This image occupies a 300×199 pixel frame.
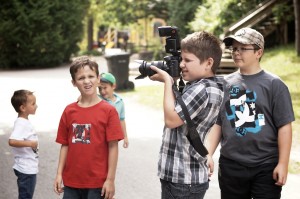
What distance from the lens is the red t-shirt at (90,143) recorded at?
3.60 m

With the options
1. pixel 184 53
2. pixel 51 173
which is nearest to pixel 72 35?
pixel 51 173

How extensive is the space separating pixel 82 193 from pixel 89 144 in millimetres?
372

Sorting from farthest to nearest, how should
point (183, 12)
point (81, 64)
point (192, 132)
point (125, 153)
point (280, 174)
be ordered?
point (183, 12) < point (125, 153) < point (81, 64) < point (280, 174) < point (192, 132)

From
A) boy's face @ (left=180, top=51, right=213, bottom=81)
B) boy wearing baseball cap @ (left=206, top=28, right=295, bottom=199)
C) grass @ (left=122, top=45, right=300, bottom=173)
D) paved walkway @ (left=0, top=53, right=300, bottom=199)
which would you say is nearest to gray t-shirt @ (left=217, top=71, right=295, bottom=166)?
boy wearing baseball cap @ (left=206, top=28, right=295, bottom=199)

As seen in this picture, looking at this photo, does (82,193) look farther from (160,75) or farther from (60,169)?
Result: (160,75)

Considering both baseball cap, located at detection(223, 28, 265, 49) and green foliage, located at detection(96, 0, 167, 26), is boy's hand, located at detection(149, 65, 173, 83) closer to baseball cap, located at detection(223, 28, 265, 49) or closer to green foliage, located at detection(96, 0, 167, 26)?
baseball cap, located at detection(223, 28, 265, 49)

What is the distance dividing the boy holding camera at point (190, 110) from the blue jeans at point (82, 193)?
2.05 feet

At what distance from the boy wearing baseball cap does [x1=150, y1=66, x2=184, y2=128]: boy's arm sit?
0.57 meters

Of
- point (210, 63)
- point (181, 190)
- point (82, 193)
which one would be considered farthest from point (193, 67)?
point (82, 193)

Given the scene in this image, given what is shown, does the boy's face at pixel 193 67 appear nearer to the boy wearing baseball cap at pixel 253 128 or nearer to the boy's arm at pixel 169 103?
the boy's arm at pixel 169 103

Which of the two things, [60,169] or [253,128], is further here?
[60,169]

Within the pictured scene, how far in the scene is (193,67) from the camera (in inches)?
124

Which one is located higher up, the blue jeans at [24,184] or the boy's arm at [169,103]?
the boy's arm at [169,103]

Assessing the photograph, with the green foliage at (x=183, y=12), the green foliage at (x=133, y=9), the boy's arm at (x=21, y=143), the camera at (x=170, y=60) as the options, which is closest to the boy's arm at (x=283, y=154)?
the camera at (x=170, y=60)
